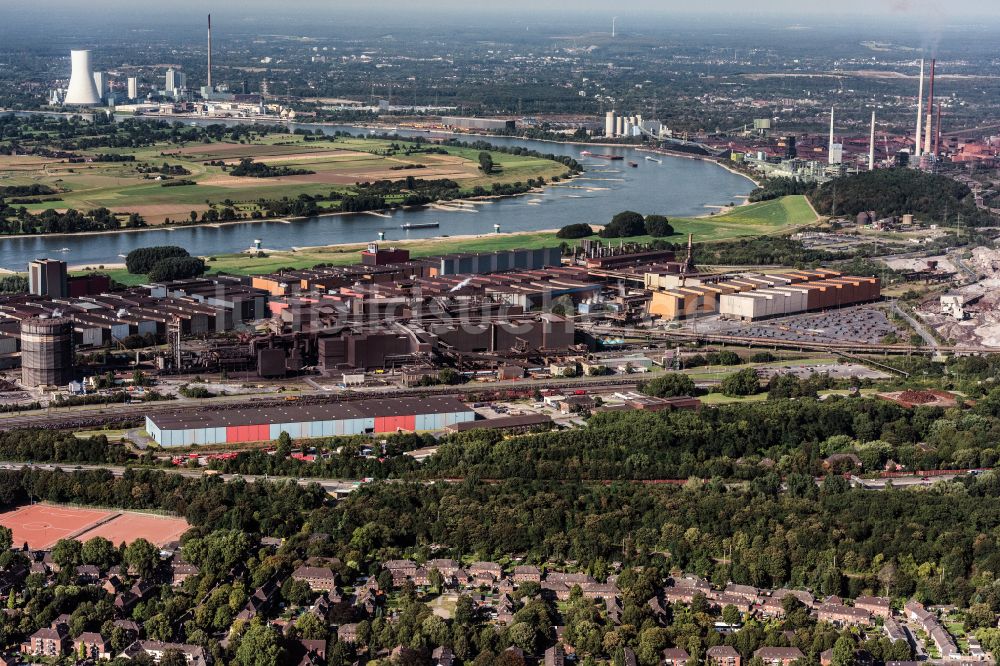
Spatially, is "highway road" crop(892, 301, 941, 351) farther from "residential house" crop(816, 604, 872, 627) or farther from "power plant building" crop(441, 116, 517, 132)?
"power plant building" crop(441, 116, 517, 132)

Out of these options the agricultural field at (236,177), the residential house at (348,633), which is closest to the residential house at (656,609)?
the residential house at (348,633)

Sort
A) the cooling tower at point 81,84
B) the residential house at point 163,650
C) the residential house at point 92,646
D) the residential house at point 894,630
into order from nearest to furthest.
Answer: the residential house at point 163,650 < the residential house at point 92,646 < the residential house at point 894,630 < the cooling tower at point 81,84

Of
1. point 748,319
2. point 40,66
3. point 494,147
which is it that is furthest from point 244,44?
point 748,319

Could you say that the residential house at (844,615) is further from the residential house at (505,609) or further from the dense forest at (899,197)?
the dense forest at (899,197)

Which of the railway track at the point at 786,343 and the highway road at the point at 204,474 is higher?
the railway track at the point at 786,343

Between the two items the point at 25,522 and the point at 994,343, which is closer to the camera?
the point at 25,522

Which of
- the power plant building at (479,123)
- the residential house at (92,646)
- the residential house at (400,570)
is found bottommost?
the residential house at (92,646)

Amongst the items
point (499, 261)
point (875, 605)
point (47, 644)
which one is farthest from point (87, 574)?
point (499, 261)

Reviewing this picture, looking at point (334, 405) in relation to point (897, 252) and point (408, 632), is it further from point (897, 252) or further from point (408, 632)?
point (897, 252)
